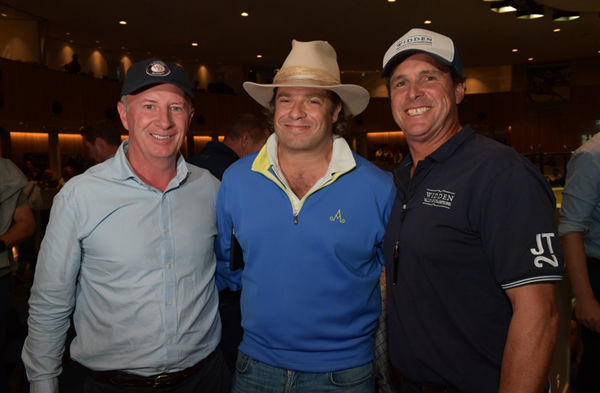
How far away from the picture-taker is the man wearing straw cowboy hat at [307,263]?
171 centimetres

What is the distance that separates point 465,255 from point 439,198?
19cm

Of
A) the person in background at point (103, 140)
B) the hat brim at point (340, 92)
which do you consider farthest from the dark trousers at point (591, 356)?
the person in background at point (103, 140)

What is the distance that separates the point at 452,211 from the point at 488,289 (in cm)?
26

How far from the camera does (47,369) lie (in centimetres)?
158

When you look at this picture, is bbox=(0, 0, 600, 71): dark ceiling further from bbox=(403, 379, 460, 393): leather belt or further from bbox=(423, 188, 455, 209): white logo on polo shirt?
bbox=(403, 379, 460, 393): leather belt

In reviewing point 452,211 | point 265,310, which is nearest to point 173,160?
point 265,310

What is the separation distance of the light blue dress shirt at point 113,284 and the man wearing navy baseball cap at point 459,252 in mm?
802

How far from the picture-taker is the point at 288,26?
11688mm

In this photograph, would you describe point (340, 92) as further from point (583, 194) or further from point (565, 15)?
point (565, 15)

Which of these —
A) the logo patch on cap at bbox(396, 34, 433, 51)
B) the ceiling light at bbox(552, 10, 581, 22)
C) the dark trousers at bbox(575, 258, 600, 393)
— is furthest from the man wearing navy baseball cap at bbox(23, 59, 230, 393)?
the ceiling light at bbox(552, 10, 581, 22)

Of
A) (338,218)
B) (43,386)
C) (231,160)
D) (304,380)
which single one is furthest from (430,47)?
(231,160)

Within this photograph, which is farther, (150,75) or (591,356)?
(591,356)

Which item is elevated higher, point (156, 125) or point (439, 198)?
point (156, 125)

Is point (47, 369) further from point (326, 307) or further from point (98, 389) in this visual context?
point (326, 307)
